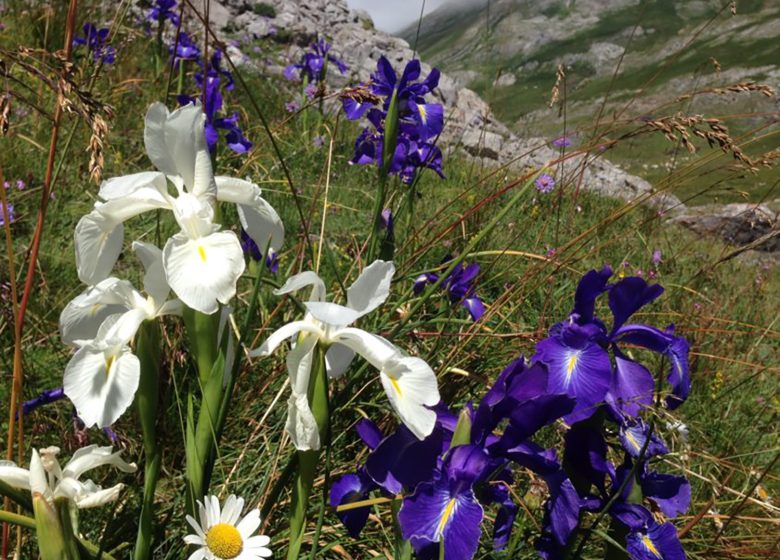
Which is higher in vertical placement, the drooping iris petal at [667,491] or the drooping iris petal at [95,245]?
the drooping iris petal at [95,245]

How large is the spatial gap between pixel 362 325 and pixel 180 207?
4.03 feet

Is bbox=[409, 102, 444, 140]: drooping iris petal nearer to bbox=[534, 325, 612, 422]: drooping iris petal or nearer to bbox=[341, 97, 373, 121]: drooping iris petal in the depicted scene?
bbox=[341, 97, 373, 121]: drooping iris petal

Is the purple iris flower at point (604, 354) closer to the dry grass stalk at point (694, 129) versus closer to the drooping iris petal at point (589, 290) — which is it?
the drooping iris petal at point (589, 290)

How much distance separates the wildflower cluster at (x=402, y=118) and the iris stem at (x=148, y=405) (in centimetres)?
110

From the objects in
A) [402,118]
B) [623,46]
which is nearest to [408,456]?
[402,118]

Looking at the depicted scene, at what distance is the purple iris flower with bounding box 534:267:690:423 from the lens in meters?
1.16

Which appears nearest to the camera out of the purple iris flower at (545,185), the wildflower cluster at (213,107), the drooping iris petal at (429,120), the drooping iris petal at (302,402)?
the drooping iris petal at (302,402)

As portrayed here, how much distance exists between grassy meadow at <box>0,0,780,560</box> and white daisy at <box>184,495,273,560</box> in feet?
0.23

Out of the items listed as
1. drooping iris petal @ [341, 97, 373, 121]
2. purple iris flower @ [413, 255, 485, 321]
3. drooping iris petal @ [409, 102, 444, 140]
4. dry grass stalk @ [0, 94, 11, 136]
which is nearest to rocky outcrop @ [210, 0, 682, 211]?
drooping iris petal @ [341, 97, 373, 121]

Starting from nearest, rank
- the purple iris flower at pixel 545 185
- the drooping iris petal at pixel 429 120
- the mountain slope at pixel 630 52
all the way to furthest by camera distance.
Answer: the drooping iris petal at pixel 429 120 < the purple iris flower at pixel 545 185 < the mountain slope at pixel 630 52

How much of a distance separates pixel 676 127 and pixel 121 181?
4.45 ft

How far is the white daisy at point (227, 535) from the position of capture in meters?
1.11

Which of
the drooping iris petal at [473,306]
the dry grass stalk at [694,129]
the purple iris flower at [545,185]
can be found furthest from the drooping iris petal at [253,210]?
the purple iris flower at [545,185]

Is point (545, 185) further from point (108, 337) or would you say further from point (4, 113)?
point (108, 337)
